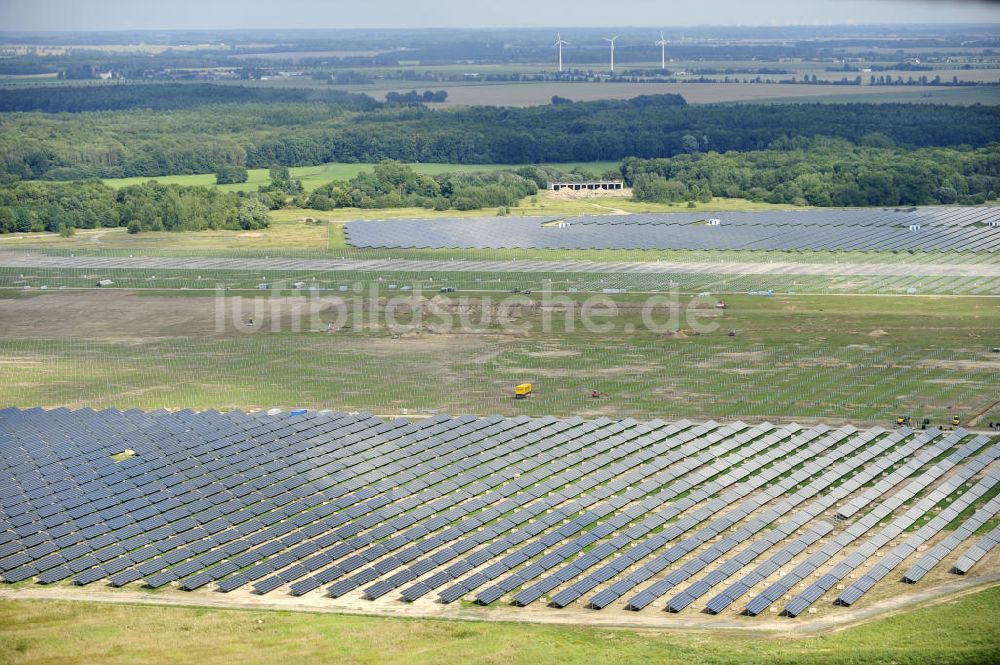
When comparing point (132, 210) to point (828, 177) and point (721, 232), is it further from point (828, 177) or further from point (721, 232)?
point (828, 177)

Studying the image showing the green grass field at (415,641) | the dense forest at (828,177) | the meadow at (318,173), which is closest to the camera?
the green grass field at (415,641)

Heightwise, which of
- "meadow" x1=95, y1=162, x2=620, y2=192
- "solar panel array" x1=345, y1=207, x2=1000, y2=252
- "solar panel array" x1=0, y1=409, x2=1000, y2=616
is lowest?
"meadow" x1=95, y1=162, x2=620, y2=192

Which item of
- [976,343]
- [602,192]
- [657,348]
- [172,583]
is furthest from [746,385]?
[602,192]

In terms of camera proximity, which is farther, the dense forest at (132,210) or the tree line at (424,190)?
the tree line at (424,190)

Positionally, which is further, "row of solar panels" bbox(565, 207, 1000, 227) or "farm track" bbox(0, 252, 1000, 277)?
"row of solar panels" bbox(565, 207, 1000, 227)

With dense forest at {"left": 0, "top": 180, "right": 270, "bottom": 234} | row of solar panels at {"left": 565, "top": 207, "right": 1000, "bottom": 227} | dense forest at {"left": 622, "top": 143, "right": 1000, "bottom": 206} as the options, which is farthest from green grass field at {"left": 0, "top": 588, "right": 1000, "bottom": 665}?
dense forest at {"left": 622, "top": 143, "right": 1000, "bottom": 206}

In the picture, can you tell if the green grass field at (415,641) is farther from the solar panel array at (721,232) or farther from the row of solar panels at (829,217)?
the row of solar panels at (829,217)

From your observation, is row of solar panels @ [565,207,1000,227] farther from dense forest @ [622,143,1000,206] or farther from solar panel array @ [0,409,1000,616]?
solar panel array @ [0,409,1000,616]

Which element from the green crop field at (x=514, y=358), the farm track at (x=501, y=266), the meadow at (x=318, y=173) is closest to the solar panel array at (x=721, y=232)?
the farm track at (x=501, y=266)
